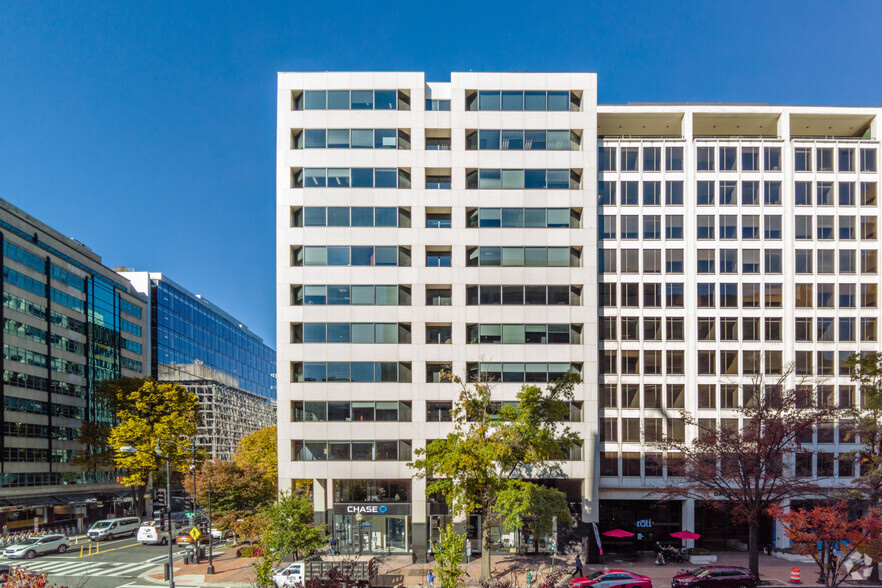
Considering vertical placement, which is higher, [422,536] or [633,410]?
[633,410]

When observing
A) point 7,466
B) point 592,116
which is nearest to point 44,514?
point 7,466

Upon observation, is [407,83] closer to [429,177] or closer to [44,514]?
[429,177]

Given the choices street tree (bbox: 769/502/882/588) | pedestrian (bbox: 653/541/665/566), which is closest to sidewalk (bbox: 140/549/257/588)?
pedestrian (bbox: 653/541/665/566)

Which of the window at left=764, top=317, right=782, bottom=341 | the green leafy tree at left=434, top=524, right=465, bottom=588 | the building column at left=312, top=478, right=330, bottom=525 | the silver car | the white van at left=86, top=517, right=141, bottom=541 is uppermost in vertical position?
the window at left=764, top=317, right=782, bottom=341

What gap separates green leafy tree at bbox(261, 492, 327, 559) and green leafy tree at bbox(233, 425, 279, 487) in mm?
22097

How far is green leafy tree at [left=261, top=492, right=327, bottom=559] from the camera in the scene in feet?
107

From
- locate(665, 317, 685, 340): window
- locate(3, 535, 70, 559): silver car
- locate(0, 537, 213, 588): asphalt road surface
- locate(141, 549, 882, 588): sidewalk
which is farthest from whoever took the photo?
locate(665, 317, 685, 340): window

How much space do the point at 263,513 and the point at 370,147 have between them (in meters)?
26.6

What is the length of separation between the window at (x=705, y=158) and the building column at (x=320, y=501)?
3784cm

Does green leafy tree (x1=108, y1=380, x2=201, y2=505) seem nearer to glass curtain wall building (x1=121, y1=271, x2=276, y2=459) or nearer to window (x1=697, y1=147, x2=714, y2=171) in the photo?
glass curtain wall building (x1=121, y1=271, x2=276, y2=459)

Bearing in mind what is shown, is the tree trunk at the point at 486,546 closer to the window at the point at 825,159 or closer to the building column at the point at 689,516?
the building column at the point at 689,516

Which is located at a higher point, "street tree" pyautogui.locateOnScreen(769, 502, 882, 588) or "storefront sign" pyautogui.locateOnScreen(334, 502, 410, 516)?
"street tree" pyautogui.locateOnScreen(769, 502, 882, 588)

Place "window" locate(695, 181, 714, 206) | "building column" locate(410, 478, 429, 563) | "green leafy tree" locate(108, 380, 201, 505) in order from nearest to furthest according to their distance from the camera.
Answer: "building column" locate(410, 478, 429, 563) < "window" locate(695, 181, 714, 206) < "green leafy tree" locate(108, 380, 201, 505)

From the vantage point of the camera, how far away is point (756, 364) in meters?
42.7
